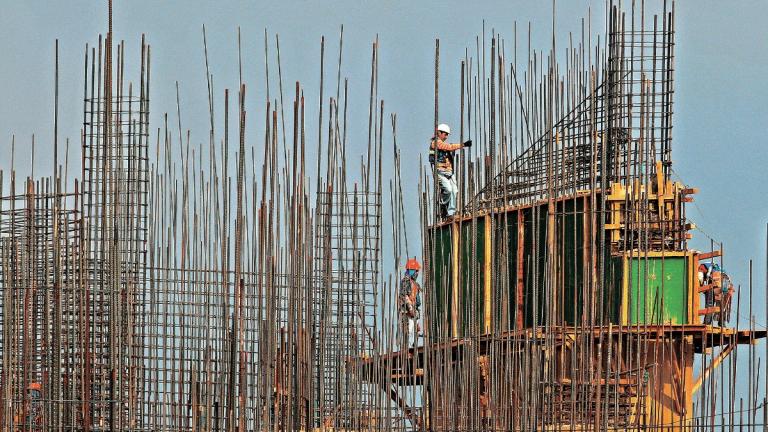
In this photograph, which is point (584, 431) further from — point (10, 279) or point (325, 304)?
point (10, 279)

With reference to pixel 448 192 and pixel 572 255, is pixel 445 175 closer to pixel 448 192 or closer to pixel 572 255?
pixel 448 192

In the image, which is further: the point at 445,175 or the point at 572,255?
the point at 445,175

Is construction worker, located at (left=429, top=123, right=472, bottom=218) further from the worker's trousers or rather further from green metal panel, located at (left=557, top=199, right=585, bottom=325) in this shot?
green metal panel, located at (left=557, top=199, right=585, bottom=325)

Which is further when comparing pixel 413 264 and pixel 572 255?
pixel 413 264

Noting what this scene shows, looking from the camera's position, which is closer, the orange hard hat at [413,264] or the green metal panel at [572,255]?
the green metal panel at [572,255]

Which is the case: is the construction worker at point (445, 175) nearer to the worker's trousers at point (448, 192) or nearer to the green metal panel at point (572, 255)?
the worker's trousers at point (448, 192)

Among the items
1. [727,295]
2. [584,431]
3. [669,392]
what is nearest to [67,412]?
[584,431]

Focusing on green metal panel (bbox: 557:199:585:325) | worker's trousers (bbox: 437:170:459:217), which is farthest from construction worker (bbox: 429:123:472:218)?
green metal panel (bbox: 557:199:585:325)

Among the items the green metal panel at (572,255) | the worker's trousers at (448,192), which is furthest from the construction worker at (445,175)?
the green metal panel at (572,255)

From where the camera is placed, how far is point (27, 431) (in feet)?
37.1

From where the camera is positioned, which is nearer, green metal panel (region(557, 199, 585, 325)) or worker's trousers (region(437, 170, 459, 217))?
green metal panel (region(557, 199, 585, 325))

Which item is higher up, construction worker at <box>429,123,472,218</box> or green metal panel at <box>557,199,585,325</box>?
construction worker at <box>429,123,472,218</box>

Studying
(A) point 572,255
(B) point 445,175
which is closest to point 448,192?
(B) point 445,175

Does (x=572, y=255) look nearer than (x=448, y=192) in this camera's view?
Yes
